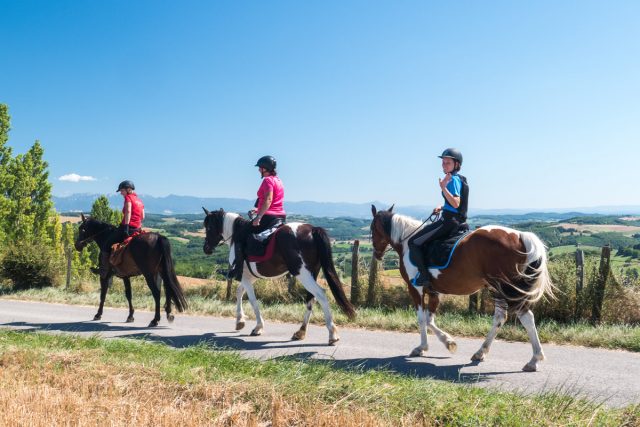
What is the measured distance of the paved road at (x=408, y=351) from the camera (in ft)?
18.9

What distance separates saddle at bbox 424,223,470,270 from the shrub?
1692 cm

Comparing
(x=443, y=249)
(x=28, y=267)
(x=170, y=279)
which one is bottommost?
(x=28, y=267)

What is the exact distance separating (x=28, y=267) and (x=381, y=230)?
A: 1604 cm

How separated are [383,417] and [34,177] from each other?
129 feet

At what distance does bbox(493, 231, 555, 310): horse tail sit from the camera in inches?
246

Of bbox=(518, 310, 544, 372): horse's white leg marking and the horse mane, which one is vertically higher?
the horse mane

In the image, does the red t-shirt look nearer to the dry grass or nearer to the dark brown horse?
the dark brown horse

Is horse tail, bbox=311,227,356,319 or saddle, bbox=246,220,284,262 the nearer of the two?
horse tail, bbox=311,227,356,319

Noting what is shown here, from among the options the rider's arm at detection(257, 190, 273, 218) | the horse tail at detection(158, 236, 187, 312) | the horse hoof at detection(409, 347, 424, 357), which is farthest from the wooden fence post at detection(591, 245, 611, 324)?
the horse tail at detection(158, 236, 187, 312)

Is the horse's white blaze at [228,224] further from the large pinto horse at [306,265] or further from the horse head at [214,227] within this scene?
the large pinto horse at [306,265]

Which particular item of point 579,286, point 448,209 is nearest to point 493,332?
point 448,209

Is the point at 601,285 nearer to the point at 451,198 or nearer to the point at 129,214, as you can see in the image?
the point at 451,198

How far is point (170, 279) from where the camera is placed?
10117 millimetres

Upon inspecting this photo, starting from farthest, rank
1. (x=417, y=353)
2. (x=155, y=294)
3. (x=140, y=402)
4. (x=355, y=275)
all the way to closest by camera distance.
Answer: (x=355, y=275), (x=155, y=294), (x=417, y=353), (x=140, y=402)
